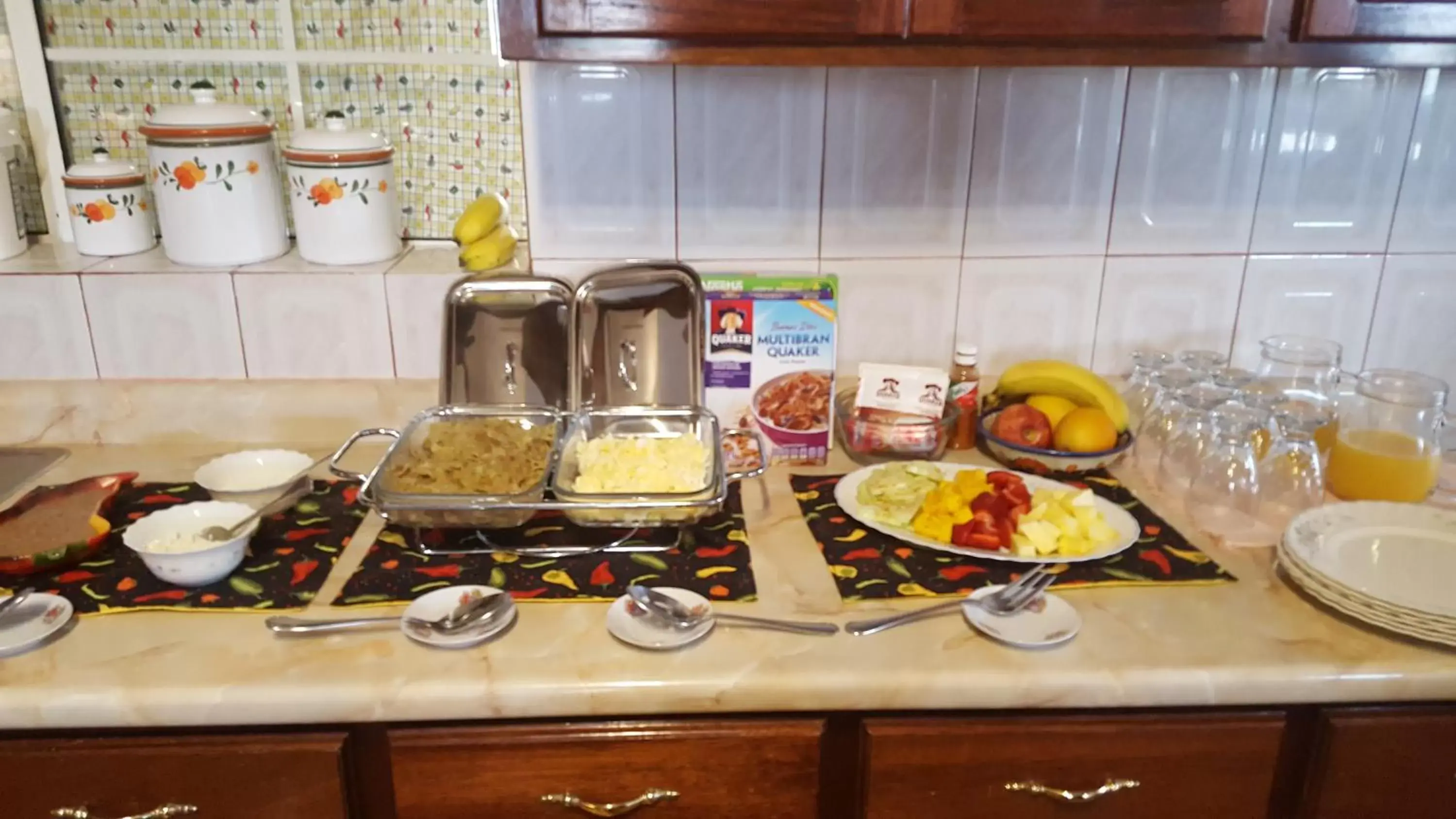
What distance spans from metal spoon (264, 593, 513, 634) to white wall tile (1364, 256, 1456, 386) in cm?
140

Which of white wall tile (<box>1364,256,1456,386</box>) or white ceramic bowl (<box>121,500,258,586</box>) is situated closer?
white ceramic bowl (<box>121,500,258,586</box>)

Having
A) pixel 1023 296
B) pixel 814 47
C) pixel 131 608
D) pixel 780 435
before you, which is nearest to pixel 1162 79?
pixel 1023 296

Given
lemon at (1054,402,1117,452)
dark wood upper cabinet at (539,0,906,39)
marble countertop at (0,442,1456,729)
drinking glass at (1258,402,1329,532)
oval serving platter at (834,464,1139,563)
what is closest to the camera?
marble countertop at (0,442,1456,729)

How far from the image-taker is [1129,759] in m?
1.01

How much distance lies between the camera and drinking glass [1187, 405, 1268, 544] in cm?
127

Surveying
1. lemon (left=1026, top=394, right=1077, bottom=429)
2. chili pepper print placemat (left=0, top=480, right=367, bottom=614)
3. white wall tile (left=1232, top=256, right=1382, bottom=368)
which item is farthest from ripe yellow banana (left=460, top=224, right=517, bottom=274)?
white wall tile (left=1232, top=256, right=1382, bottom=368)

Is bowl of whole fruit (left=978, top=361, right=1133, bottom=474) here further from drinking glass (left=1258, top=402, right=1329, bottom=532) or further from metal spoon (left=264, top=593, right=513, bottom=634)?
metal spoon (left=264, top=593, right=513, bottom=634)

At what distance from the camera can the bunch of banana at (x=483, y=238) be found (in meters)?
1.47

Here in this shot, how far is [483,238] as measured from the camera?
4.86ft

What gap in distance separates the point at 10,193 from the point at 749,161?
1061 mm

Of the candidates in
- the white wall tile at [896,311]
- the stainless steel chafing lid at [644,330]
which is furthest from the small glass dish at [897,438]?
the stainless steel chafing lid at [644,330]

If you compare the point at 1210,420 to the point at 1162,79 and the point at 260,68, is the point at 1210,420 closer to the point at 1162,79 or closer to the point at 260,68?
the point at 1162,79

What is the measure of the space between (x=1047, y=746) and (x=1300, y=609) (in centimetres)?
32

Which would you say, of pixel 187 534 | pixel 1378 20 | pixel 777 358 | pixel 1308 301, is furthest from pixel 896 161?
pixel 187 534
